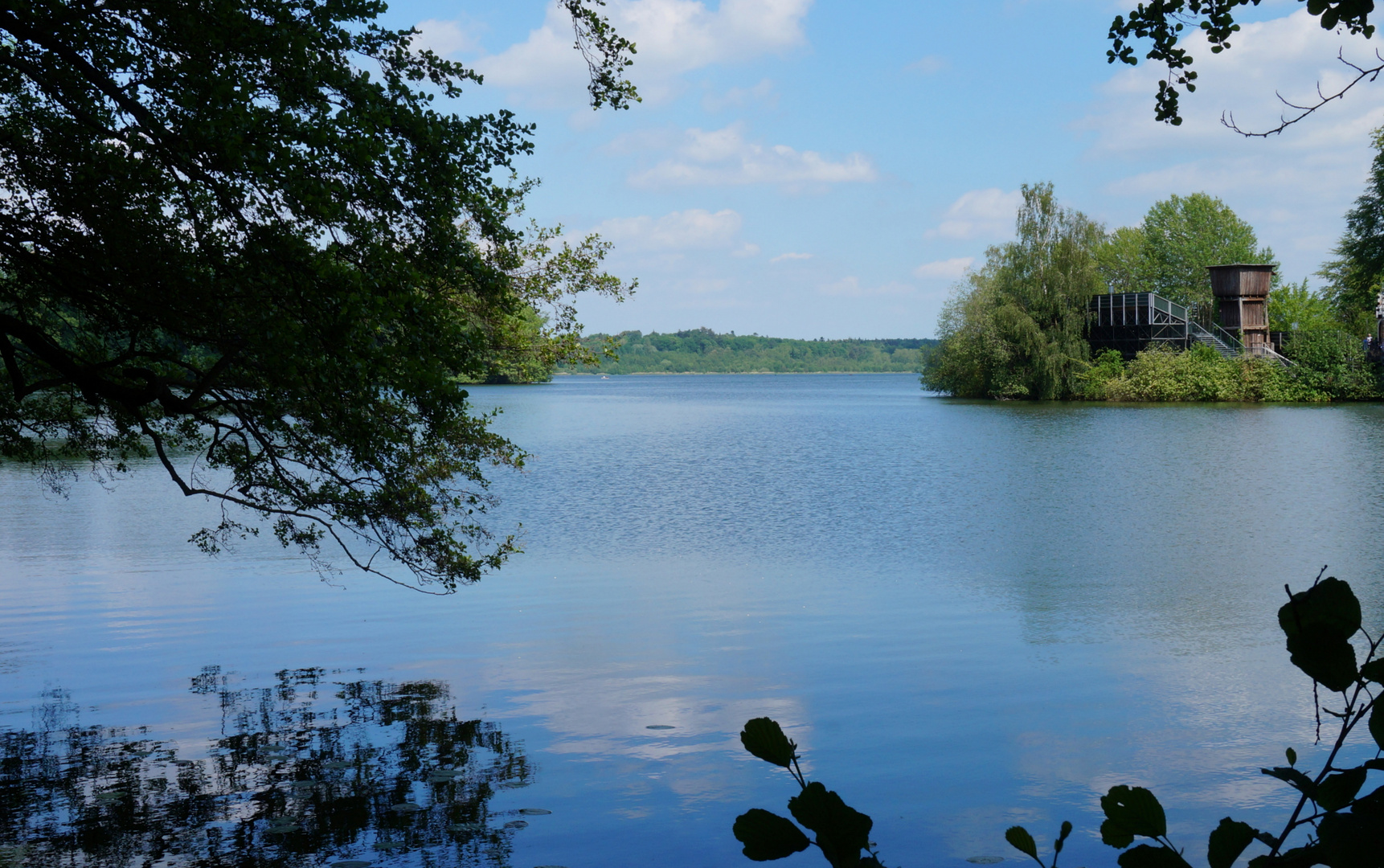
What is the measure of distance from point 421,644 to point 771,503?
13851 mm

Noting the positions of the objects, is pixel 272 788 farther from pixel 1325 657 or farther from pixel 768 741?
pixel 1325 657

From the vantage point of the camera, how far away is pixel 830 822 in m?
1.47

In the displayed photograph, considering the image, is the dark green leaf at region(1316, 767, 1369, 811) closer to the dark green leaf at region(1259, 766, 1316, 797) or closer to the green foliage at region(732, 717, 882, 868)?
the dark green leaf at region(1259, 766, 1316, 797)

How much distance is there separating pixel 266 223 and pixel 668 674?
228 inches

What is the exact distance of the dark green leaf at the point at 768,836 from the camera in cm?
147

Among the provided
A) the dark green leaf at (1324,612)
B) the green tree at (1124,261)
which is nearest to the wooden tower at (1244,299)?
the green tree at (1124,261)

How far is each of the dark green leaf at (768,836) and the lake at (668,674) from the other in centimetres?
511

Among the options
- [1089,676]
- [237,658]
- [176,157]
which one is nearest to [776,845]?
[176,157]

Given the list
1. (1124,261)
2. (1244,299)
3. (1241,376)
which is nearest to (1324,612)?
(1241,376)

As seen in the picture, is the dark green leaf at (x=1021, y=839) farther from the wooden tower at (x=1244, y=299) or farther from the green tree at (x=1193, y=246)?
the green tree at (x=1193, y=246)

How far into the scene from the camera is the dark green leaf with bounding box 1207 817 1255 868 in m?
1.44

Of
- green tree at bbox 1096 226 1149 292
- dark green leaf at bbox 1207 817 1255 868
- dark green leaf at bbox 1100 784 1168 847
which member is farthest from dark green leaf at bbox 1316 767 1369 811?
green tree at bbox 1096 226 1149 292

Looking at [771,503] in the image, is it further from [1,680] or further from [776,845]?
[776,845]

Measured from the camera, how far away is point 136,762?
7.73 metres
